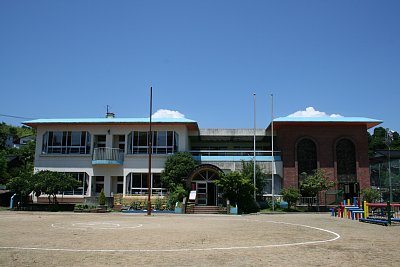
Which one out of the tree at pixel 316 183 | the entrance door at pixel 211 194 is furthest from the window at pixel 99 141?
the tree at pixel 316 183

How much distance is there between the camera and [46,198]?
39688 millimetres

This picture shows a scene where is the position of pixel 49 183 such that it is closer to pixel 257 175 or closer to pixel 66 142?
pixel 66 142

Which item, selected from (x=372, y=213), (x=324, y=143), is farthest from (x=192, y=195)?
(x=372, y=213)

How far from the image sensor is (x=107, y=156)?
39500mm

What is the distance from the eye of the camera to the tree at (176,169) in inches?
1469

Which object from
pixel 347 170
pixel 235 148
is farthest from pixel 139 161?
pixel 347 170

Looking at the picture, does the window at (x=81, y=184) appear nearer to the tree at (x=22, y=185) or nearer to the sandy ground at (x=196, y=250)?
the tree at (x=22, y=185)

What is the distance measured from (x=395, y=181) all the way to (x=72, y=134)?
31.7 m

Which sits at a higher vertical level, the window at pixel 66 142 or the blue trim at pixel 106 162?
the window at pixel 66 142

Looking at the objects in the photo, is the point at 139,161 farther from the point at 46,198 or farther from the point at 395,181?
the point at 395,181

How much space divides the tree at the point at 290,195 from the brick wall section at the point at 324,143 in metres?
2.91

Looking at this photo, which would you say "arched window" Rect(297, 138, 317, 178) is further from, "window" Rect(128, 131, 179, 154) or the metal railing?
the metal railing

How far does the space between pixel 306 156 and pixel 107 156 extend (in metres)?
20.6

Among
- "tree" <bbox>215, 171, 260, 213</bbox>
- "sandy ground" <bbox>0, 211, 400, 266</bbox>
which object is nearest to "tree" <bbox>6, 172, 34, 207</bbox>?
"tree" <bbox>215, 171, 260, 213</bbox>
